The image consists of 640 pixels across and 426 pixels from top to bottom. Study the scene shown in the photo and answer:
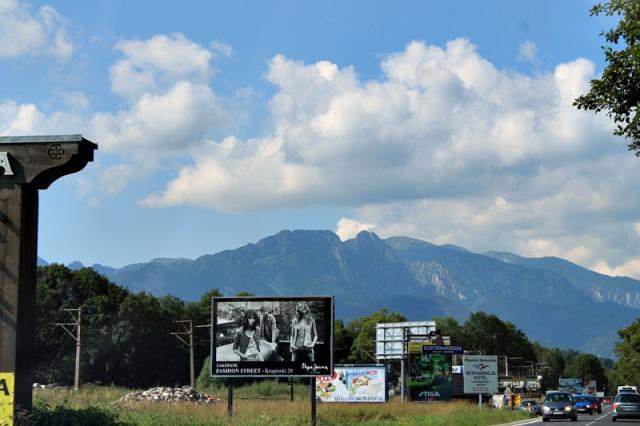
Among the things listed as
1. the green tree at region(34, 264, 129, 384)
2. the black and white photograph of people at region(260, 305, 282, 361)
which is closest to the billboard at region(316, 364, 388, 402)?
the green tree at region(34, 264, 129, 384)

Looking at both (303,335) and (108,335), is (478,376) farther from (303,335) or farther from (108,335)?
(108,335)

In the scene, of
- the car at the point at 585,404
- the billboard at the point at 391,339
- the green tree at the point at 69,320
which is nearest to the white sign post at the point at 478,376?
the car at the point at 585,404

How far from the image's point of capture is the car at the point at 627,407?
49594mm

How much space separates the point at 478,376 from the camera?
62.5 meters

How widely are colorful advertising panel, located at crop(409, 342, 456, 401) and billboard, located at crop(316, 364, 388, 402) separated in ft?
33.8

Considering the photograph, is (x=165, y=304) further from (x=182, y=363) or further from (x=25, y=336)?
(x=25, y=336)

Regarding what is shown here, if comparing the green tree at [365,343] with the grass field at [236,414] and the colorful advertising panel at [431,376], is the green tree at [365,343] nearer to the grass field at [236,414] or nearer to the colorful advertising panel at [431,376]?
the colorful advertising panel at [431,376]

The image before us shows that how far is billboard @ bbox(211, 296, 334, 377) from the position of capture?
1203 inches

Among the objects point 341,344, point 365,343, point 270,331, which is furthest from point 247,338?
point 365,343

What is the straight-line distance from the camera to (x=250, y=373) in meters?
31.5

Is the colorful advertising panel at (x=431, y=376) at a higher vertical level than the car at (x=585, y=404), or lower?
higher

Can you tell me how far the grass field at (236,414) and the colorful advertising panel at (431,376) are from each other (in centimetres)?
1650

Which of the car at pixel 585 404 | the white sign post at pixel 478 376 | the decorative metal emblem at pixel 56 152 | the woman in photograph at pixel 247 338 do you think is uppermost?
the decorative metal emblem at pixel 56 152

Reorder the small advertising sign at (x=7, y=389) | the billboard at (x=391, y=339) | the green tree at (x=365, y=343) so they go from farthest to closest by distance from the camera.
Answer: the green tree at (x=365, y=343), the billboard at (x=391, y=339), the small advertising sign at (x=7, y=389)
